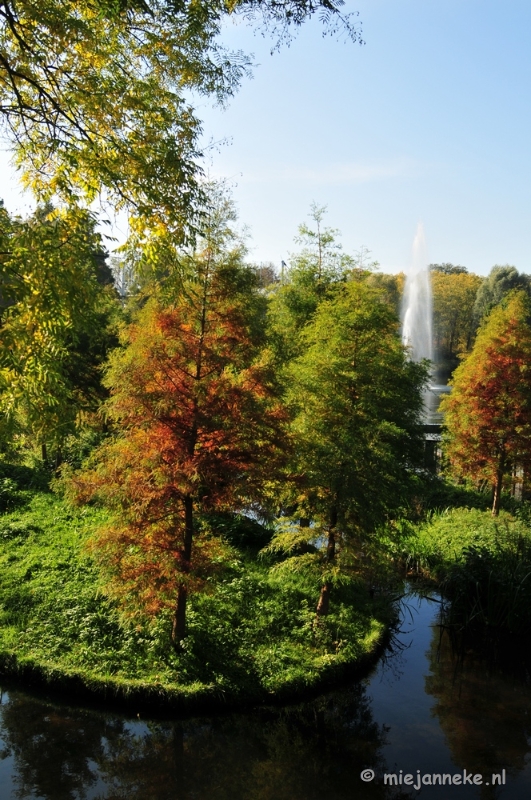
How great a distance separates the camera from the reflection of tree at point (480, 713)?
6.71 meters

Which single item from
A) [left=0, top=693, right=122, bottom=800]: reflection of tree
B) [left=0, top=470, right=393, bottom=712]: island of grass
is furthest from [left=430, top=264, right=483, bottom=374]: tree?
[left=0, top=693, right=122, bottom=800]: reflection of tree

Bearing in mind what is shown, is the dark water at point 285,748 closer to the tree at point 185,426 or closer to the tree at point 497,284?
the tree at point 185,426

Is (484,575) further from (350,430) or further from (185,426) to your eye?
(185,426)

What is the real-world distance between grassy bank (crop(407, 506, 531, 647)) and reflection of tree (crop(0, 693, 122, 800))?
601 cm

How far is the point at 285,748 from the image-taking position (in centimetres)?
684

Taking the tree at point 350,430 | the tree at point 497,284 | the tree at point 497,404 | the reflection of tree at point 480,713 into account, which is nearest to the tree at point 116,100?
the tree at point 350,430

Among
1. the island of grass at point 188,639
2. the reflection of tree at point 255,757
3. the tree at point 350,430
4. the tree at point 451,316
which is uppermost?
the tree at point 451,316

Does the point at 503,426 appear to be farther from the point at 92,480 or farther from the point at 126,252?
the point at 126,252

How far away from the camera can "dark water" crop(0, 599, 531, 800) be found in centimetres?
618

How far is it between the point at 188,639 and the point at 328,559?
2.34m

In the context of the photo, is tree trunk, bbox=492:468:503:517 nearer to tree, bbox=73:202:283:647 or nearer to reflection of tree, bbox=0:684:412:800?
reflection of tree, bbox=0:684:412:800

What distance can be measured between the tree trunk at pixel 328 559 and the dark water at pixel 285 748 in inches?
54.6

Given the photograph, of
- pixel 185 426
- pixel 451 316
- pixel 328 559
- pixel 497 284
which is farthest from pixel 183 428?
pixel 451 316

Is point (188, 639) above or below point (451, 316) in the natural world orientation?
below
